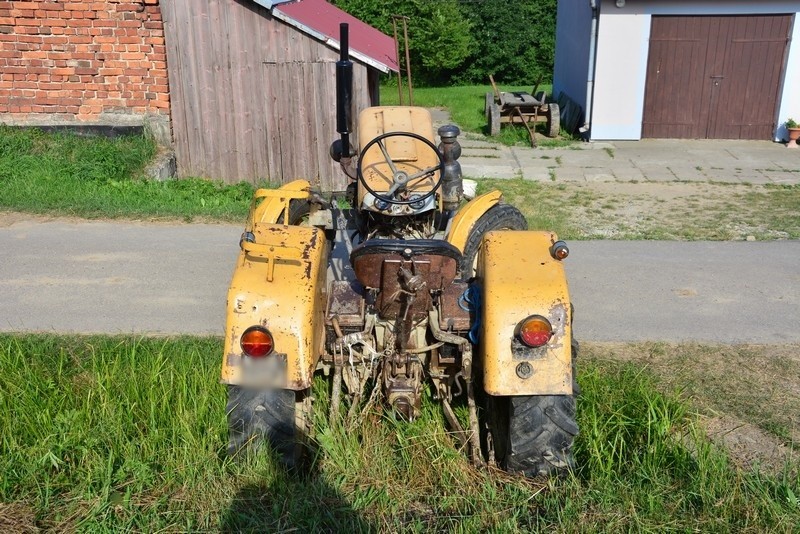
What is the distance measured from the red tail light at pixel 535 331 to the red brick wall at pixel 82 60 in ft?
25.9

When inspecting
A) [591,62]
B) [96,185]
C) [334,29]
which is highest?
[334,29]

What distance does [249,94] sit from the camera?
10164 mm

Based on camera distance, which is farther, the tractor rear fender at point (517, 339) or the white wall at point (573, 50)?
the white wall at point (573, 50)

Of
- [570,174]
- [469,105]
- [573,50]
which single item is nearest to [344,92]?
[570,174]

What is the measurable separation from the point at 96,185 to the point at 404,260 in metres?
6.80

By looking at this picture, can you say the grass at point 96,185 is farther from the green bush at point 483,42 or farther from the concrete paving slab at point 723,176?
the green bush at point 483,42

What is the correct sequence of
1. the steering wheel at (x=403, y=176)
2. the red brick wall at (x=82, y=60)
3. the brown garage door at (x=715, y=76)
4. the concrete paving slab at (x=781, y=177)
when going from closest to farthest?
1. the steering wheel at (x=403, y=176)
2. the red brick wall at (x=82, y=60)
3. the concrete paving slab at (x=781, y=177)
4. the brown garage door at (x=715, y=76)

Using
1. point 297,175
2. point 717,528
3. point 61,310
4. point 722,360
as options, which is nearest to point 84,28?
point 297,175

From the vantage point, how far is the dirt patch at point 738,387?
14.2 feet

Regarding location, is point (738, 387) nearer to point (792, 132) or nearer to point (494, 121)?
point (792, 132)

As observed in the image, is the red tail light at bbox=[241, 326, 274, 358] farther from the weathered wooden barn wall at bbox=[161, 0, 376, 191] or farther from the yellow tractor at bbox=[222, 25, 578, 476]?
the weathered wooden barn wall at bbox=[161, 0, 376, 191]

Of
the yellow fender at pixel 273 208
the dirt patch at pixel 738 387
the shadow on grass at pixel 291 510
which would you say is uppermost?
the yellow fender at pixel 273 208

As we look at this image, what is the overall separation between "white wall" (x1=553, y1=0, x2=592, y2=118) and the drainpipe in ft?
0.22

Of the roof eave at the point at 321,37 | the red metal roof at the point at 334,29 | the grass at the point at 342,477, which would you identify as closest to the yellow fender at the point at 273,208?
the grass at the point at 342,477
